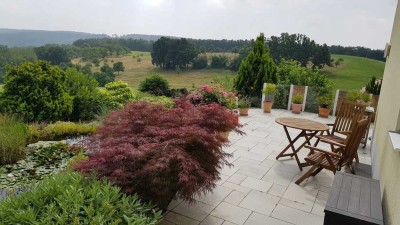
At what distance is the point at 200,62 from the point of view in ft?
77.8

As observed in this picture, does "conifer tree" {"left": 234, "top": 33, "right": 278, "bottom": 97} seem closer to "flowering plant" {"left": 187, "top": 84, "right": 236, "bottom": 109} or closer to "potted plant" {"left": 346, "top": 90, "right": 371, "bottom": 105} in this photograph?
"potted plant" {"left": 346, "top": 90, "right": 371, "bottom": 105}

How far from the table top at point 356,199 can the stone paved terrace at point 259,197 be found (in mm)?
625

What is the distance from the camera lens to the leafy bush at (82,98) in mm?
7273

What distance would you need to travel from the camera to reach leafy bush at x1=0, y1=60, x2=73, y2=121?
6043 millimetres

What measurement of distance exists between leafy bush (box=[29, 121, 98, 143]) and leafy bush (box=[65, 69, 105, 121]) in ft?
4.60

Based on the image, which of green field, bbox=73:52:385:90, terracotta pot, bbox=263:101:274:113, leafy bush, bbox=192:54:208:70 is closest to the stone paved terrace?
terracotta pot, bbox=263:101:274:113

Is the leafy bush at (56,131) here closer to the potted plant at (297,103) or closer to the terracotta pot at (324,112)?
the potted plant at (297,103)

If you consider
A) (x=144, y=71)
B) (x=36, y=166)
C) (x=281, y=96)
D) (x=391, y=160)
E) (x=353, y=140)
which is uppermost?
(x=391, y=160)

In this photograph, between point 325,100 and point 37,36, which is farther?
point 37,36

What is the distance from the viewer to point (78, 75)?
24.3ft

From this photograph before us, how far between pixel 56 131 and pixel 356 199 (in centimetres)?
533

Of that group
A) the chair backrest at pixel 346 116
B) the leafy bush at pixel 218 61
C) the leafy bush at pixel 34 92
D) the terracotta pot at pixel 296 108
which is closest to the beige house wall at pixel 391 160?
the chair backrest at pixel 346 116

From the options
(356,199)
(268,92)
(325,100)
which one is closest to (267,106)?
(268,92)

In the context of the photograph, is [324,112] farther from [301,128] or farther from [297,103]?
[301,128]
